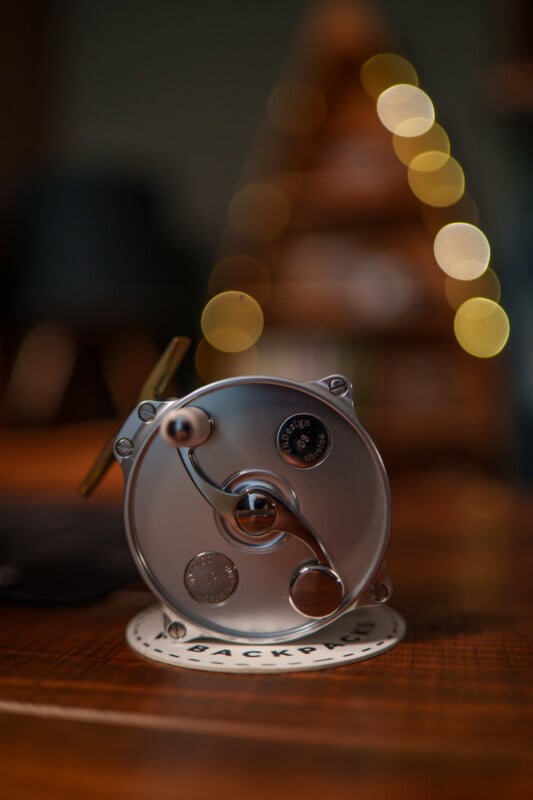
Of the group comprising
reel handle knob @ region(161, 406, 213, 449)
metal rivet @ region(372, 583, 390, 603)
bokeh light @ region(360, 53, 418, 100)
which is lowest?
metal rivet @ region(372, 583, 390, 603)

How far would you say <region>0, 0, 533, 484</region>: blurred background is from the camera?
139 cm

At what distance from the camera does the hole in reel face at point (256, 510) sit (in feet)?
1.32

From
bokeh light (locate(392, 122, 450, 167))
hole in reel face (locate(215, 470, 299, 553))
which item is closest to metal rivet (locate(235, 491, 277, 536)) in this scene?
hole in reel face (locate(215, 470, 299, 553))

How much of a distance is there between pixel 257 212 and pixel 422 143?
13.4 inches

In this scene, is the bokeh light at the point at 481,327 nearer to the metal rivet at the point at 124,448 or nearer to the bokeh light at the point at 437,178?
the bokeh light at the point at 437,178

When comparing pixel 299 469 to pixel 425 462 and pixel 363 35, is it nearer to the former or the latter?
pixel 425 462

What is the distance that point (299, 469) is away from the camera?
0.41 m

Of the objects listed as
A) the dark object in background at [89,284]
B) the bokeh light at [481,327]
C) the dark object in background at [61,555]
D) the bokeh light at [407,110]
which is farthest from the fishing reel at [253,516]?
the dark object in background at [89,284]

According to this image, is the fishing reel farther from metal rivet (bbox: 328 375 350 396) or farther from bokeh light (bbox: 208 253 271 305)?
bokeh light (bbox: 208 253 271 305)

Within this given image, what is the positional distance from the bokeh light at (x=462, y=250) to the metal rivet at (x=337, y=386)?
3.42 feet

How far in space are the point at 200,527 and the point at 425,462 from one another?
108 cm

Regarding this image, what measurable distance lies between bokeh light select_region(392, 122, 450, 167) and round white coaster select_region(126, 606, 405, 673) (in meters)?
1.13

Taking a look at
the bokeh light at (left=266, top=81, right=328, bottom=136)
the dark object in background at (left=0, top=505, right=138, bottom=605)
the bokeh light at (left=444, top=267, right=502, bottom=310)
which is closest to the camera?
the dark object in background at (left=0, top=505, right=138, bottom=605)

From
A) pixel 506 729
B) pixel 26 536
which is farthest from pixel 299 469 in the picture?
pixel 26 536
